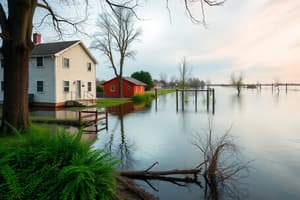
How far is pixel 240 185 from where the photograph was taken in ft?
18.4

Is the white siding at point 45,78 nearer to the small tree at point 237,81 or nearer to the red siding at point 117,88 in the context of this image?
the red siding at point 117,88

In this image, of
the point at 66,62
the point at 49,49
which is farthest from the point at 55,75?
the point at 49,49

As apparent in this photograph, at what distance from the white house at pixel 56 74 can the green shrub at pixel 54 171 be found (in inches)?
728

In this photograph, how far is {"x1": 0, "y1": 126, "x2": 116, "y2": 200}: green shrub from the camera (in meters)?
2.89

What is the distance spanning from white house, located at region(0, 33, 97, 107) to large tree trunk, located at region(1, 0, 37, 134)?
45.9 ft

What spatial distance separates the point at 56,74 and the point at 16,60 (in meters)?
14.4

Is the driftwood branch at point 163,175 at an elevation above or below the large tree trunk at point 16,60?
below

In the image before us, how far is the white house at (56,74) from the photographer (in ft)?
68.1

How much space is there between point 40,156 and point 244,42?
14.4 m

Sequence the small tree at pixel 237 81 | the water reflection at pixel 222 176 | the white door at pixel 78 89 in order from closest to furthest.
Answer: the water reflection at pixel 222 176 → the white door at pixel 78 89 → the small tree at pixel 237 81

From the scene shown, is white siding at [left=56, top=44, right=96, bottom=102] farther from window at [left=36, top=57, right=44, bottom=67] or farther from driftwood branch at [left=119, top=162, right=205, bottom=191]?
driftwood branch at [left=119, top=162, right=205, bottom=191]

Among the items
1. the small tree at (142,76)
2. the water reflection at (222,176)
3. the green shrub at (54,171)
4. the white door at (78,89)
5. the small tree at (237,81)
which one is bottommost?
the water reflection at (222,176)

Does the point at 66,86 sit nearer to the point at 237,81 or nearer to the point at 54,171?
the point at 54,171

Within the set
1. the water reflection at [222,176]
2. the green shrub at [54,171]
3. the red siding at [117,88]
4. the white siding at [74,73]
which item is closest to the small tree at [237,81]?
the red siding at [117,88]
